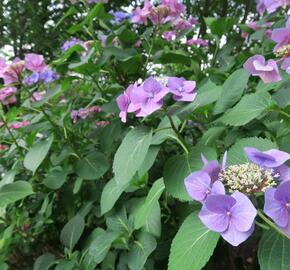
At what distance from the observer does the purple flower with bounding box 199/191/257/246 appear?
0.62m

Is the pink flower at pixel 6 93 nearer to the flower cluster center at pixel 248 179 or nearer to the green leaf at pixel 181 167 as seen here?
the green leaf at pixel 181 167

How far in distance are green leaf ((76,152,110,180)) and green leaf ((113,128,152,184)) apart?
0.52 metres

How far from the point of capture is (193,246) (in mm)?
750

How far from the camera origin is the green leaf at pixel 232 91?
1104mm

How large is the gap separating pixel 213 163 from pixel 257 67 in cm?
34

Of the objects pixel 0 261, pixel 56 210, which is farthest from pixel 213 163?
pixel 56 210

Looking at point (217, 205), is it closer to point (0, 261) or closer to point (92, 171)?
point (92, 171)

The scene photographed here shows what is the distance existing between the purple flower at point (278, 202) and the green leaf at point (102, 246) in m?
0.66

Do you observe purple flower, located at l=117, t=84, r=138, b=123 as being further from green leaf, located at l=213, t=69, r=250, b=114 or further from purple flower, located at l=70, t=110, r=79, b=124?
purple flower, located at l=70, t=110, r=79, b=124

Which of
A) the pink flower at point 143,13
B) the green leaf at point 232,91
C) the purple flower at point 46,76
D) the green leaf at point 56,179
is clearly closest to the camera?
the green leaf at point 232,91

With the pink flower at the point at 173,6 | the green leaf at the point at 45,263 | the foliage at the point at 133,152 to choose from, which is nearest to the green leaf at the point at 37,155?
the foliage at the point at 133,152

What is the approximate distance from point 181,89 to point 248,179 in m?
0.34

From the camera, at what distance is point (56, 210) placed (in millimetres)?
1906

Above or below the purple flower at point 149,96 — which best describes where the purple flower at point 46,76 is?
below
